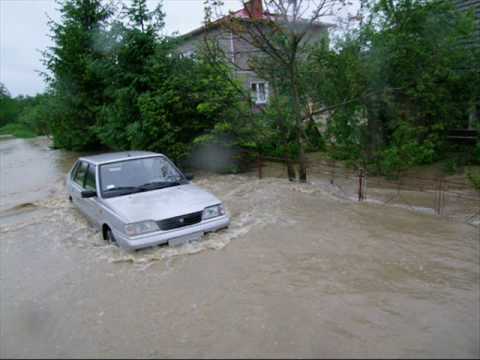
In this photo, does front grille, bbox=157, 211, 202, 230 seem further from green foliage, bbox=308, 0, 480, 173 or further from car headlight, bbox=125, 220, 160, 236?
green foliage, bbox=308, 0, 480, 173

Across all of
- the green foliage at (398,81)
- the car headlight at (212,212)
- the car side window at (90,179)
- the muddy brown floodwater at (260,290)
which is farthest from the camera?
the green foliage at (398,81)

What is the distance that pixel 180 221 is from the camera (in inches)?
203

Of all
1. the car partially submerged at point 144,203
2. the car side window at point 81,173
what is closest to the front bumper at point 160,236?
the car partially submerged at point 144,203

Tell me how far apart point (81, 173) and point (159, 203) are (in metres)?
2.57

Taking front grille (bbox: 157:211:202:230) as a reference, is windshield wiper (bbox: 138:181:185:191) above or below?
above

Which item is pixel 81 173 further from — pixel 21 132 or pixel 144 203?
pixel 21 132

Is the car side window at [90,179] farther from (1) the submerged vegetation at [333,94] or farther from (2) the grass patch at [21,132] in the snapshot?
(2) the grass patch at [21,132]

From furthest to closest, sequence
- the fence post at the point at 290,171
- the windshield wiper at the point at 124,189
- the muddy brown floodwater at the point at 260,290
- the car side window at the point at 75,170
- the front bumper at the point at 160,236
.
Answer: the fence post at the point at 290,171 → the car side window at the point at 75,170 → the windshield wiper at the point at 124,189 → the front bumper at the point at 160,236 → the muddy brown floodwater at the point at 260,290

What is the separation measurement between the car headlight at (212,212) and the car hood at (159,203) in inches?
2.6

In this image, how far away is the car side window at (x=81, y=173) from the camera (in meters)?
6.89

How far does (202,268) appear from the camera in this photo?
4762mm

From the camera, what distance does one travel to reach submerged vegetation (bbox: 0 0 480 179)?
8805 millimetres

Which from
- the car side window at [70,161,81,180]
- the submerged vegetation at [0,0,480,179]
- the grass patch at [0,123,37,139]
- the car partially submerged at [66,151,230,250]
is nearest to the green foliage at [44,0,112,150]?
the submerged vegetation at [0,0,480,179]

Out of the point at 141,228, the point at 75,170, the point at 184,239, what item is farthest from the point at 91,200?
the point at 184,239
